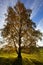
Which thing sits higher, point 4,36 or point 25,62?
point 4,36

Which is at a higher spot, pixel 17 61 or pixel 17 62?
pixel 17 61

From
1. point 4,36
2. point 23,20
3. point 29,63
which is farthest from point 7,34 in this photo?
point 29,63

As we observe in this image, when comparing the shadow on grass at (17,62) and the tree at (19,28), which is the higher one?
the tree at (19,28)

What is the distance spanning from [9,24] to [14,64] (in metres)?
6.67

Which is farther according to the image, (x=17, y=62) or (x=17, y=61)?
(x=17, y=61)

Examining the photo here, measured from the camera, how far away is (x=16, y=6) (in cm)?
3575

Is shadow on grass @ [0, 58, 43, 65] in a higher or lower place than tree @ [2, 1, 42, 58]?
lower

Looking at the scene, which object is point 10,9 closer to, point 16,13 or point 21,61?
point 16,13

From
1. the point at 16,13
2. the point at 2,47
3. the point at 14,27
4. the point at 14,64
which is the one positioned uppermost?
the point at 16,13

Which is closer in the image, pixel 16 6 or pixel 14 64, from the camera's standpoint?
pixel 14 64

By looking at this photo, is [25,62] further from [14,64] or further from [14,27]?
[14,27]

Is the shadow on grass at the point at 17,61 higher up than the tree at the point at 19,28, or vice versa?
the tree at the point at 19,28

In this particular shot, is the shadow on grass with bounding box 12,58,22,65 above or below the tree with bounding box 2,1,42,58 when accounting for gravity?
below

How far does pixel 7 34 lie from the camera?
34406mm
